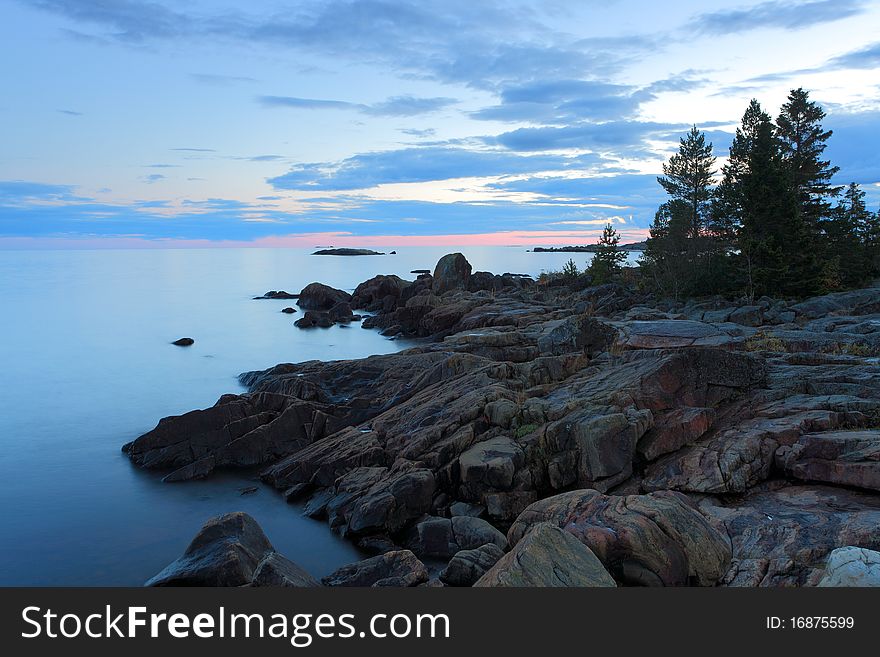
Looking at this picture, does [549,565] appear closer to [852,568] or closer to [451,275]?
[852,568]

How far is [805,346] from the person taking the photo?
22625mm

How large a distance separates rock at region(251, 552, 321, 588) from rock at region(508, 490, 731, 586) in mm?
5602

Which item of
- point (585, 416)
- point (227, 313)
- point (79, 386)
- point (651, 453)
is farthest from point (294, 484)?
point (227, 313)

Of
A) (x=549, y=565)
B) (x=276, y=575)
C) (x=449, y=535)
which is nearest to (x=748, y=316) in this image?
(x=449, y=535)

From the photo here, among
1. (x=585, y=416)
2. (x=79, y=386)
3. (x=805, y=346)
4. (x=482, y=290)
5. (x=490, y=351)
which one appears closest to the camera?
(x=585, y=416)

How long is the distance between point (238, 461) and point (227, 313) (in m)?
58.5

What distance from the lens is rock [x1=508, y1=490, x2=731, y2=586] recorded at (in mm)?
11414

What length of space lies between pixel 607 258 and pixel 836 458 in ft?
170

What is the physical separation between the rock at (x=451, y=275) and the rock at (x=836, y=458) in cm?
5850

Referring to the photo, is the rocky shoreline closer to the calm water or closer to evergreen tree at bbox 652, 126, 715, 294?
the calm water

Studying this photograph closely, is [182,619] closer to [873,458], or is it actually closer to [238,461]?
[873,458]

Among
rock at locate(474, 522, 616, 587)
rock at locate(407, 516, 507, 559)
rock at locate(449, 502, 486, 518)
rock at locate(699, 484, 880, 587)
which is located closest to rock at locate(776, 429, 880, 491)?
rock at locate(699, 484, 880, 587)

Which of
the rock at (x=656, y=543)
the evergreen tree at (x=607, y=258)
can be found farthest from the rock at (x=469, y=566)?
the evergreen tree at (x=607, y=258)

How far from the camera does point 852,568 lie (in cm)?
980
